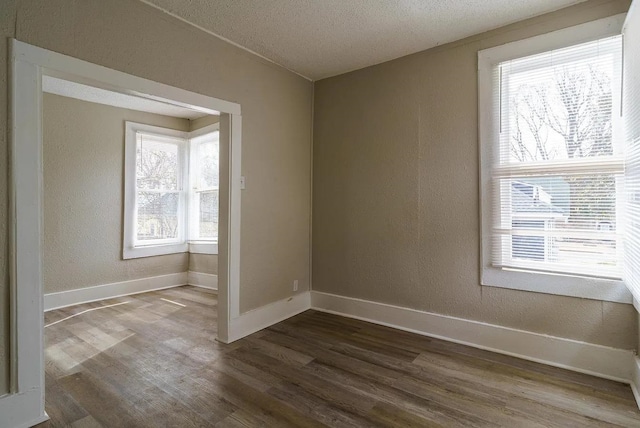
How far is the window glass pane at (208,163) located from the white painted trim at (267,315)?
2245 mm

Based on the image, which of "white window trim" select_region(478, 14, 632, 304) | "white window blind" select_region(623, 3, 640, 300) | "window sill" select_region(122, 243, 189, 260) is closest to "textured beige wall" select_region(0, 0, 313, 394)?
"white window trim" select_region(478, 14, 632, 304)

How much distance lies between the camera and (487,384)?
213cm

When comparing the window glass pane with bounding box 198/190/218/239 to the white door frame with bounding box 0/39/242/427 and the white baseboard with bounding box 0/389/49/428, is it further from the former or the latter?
the white baseboard with bounding box 0/389/49/428

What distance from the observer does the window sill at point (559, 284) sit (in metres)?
2.20

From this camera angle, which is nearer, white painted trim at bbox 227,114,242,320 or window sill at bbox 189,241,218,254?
white painted trim at bbox 227,114,242,320

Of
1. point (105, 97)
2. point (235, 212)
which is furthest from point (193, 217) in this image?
point (235, 212)

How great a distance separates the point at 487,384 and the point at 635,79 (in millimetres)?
2124

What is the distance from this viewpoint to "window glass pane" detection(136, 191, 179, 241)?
4.62 metres

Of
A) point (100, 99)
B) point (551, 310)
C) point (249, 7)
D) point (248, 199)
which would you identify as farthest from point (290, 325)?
point (100, 99)

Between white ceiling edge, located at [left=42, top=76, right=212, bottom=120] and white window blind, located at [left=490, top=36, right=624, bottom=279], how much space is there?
320cm

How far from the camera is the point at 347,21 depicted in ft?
8.30

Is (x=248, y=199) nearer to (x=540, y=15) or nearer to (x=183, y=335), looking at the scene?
(x=183, y=335)

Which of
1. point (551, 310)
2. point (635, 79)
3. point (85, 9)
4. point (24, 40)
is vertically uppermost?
point (85, 9)

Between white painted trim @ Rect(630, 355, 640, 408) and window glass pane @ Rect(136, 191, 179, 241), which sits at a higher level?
window glass pane @ Rect(136, 191, 179, 241)
